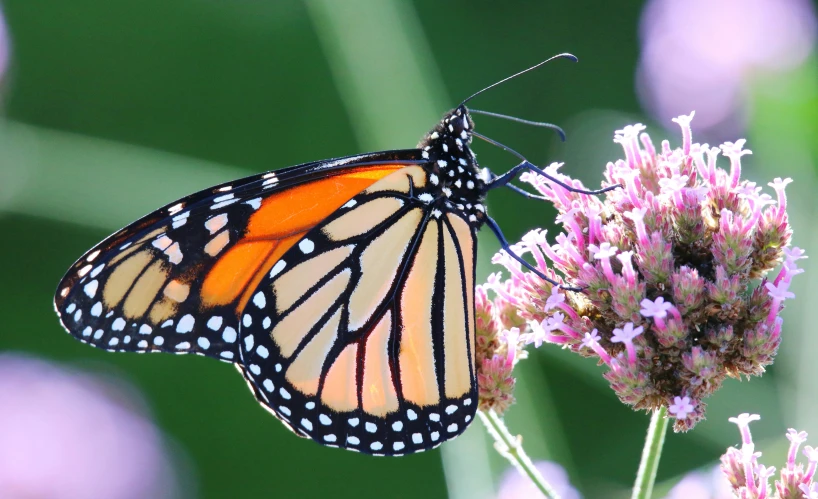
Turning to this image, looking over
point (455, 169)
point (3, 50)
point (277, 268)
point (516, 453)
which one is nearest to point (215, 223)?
point (277, 268)

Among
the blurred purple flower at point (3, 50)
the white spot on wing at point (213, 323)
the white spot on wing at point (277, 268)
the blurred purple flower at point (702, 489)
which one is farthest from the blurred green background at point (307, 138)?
the white spot on wing at point (213, 323)

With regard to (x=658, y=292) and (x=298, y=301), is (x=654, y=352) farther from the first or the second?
(x=298, y=301)

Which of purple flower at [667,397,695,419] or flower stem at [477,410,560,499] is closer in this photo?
purple flower at [667,397,695,419]

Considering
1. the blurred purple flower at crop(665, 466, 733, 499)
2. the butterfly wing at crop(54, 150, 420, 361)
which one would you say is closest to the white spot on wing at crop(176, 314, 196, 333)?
the butterfly wing at crop(54, 150, 420, 361)

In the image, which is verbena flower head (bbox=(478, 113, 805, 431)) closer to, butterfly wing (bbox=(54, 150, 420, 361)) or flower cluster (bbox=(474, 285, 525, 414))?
flower cluster (bbox=(474, 285, 525, 414))

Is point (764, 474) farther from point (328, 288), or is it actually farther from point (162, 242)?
point (162, 242)

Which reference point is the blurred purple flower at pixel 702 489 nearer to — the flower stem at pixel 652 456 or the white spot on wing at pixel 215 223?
the flower stem at pixel 652 456

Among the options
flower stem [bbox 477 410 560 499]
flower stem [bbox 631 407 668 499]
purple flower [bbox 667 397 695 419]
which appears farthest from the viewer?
flower stem [bbox 477 410 560 499]
